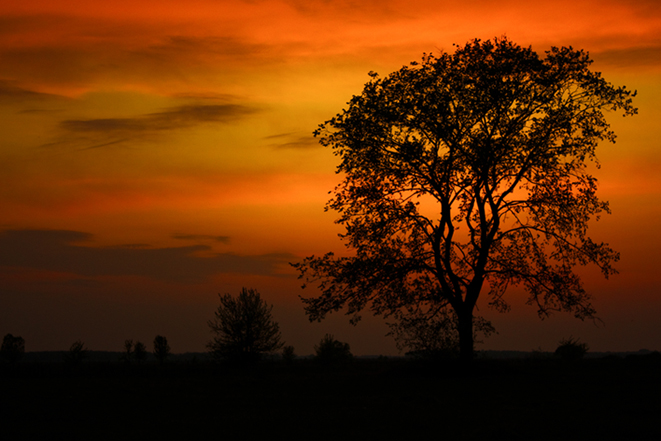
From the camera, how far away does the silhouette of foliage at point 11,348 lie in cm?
8544

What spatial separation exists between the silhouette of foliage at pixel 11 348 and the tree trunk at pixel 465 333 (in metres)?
74.1

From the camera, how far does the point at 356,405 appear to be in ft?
70.2

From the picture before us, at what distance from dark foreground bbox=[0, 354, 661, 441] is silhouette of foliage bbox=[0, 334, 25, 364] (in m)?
60.2

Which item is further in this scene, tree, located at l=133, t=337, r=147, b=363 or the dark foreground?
tree, located at l=133, t=337, r=147, b=363

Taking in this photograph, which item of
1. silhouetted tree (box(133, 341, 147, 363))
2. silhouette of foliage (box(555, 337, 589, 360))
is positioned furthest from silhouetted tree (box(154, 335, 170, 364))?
silhouette of foliage (box(555, 337, 589, 360))

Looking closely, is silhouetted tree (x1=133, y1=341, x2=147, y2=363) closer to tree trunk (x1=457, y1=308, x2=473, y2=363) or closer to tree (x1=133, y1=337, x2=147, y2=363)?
tree (x1=133, y1=337, x2=147, y2=363)

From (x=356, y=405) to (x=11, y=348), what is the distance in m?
79.2

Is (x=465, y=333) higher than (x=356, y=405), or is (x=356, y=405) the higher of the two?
(x=465, y=333)

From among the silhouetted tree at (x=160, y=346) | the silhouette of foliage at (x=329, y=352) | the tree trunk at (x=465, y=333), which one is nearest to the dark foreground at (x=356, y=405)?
the tree trunk at (x=465, y=333)

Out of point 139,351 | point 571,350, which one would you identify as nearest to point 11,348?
point 139,351

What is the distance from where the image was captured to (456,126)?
29.2 metres

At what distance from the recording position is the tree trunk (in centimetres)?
2944

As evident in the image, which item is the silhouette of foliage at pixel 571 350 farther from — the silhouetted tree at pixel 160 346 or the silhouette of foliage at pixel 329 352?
the silhouetted tree at pixel 160 346

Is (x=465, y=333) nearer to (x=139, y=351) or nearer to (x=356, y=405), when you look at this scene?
(x=356, y=405)
